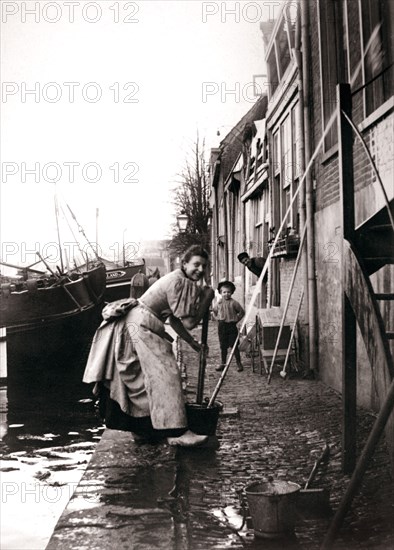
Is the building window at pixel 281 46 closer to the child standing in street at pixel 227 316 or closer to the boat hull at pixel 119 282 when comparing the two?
the child standing in street at pixel 227 316

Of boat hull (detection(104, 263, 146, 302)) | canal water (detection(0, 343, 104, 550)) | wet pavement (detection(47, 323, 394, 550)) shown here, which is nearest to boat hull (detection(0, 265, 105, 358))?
canal water (detection(0, 343, 104, 550))

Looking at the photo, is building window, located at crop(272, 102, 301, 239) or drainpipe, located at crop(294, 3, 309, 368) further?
building window, located at crop(272, 102, 301, 239)

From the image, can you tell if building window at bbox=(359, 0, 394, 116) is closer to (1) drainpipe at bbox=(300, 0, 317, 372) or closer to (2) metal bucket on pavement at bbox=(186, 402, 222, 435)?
(1) drainpipe at bbox=(300, 0, 317, 372)

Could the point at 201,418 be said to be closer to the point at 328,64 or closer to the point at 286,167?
the point at 328,64

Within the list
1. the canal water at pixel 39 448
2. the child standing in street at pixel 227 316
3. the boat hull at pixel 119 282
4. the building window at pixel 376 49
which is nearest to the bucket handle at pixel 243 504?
the canal water at pixel 39 448

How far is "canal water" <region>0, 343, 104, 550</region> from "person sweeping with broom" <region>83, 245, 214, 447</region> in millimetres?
1118

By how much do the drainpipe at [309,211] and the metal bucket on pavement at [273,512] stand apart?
5983 mm

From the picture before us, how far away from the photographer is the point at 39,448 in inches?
308

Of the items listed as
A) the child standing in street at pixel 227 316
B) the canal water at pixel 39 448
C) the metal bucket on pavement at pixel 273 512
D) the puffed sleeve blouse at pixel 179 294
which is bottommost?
the canal water at pixel 39 448

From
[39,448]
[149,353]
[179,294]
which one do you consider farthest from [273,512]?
[39,448]

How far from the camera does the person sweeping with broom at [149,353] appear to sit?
534 cm

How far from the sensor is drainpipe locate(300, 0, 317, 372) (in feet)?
31.3

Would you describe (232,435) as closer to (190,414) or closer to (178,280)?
(190,414)

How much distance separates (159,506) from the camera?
13.7ft
